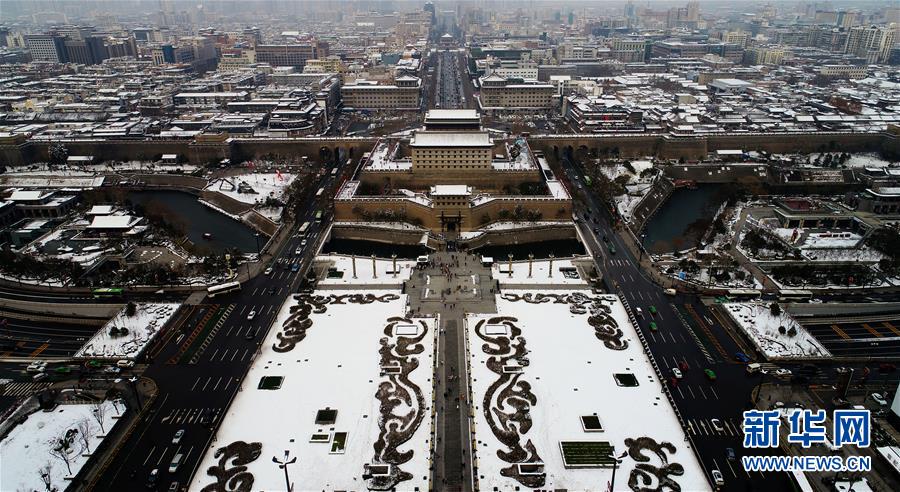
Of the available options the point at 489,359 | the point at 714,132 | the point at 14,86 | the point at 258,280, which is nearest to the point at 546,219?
the point at 489,359

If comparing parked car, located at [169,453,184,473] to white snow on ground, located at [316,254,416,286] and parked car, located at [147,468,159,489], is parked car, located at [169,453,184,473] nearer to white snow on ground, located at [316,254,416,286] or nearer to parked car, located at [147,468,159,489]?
parked car, located at [147,468,159,489]

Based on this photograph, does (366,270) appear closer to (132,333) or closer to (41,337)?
(132,333)

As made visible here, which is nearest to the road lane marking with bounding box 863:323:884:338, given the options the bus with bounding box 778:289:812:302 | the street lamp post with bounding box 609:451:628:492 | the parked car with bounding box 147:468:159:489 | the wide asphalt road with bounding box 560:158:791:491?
the bus with bounding box 778:289:812:302

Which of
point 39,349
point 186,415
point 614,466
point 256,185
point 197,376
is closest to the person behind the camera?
point 614,466

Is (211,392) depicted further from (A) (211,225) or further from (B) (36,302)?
(A) (211,225)

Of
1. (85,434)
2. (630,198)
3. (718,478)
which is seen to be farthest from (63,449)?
(630,198)
